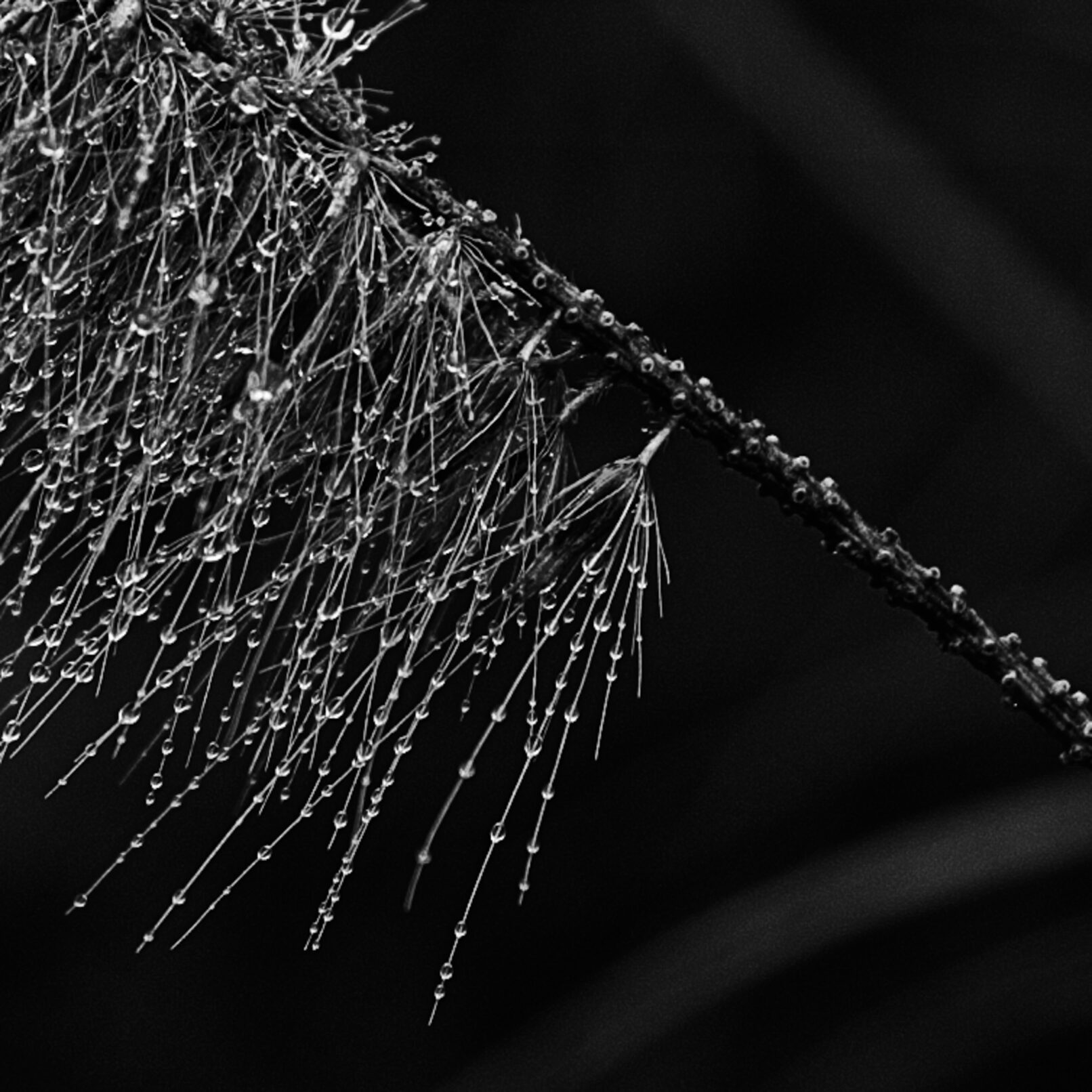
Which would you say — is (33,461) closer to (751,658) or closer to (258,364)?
(258,364)

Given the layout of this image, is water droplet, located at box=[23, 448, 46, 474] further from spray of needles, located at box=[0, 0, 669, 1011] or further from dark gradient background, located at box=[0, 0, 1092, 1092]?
dark gradient background, located at box=[0, 0, 1092, 1092]

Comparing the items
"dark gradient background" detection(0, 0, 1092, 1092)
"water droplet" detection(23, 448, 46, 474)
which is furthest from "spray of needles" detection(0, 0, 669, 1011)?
"dark gradient background" detection(0, 0, 1092, 1092)

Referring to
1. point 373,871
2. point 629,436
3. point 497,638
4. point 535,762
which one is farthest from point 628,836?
point 497,638

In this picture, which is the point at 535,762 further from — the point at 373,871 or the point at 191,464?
the point at 191,464

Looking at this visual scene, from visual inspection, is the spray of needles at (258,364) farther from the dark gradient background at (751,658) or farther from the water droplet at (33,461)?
the dark gradient background at (751,658)

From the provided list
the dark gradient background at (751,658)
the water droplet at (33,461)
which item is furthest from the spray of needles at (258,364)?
the dark gradient background at (751,658)
